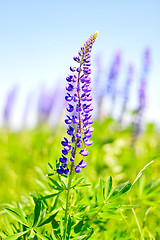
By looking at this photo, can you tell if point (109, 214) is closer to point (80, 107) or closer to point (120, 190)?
point (120, 190)

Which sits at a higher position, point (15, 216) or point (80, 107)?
point (80, 107)

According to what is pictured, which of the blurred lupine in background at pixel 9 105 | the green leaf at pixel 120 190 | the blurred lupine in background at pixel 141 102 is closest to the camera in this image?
the green leaf at pixel 120 190

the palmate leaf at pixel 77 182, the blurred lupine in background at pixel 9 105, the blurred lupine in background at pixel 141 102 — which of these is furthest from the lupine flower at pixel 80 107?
the blurred lupine in background at pixel 9 105

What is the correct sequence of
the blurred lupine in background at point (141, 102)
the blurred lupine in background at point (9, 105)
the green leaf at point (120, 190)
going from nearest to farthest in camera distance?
the green leaf at point (120, 190) → the blurred lupine in background at point (141, 102) → the blurred lupine in background at point (9, 105)

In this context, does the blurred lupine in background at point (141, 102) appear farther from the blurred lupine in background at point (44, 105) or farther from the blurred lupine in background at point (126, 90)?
the blurred lupine in background at point (44, 105)

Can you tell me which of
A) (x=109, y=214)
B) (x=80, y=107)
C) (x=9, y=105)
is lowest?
(x=109, y=214)

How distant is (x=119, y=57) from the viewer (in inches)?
270

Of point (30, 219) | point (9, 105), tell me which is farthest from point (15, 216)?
point (9, 105)

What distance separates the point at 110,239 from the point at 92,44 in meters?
1.17

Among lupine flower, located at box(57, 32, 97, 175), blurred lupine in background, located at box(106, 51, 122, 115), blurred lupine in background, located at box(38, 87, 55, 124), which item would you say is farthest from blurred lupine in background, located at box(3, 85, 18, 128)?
lupine flower, located at box(57, 32, 97, 175)

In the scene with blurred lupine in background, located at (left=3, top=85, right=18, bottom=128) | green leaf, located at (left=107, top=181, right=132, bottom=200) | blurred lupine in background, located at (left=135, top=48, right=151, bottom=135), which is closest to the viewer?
green leaf, located at (left=107, top=181, right=132, bottom=200)

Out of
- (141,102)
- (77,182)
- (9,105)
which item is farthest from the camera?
(9,105)

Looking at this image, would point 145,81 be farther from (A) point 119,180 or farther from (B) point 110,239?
(B) point 110,239

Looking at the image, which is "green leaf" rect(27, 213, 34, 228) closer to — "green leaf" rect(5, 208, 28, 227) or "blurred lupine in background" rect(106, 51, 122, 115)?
"green leaf" rect(5, 208, 28, 227)
